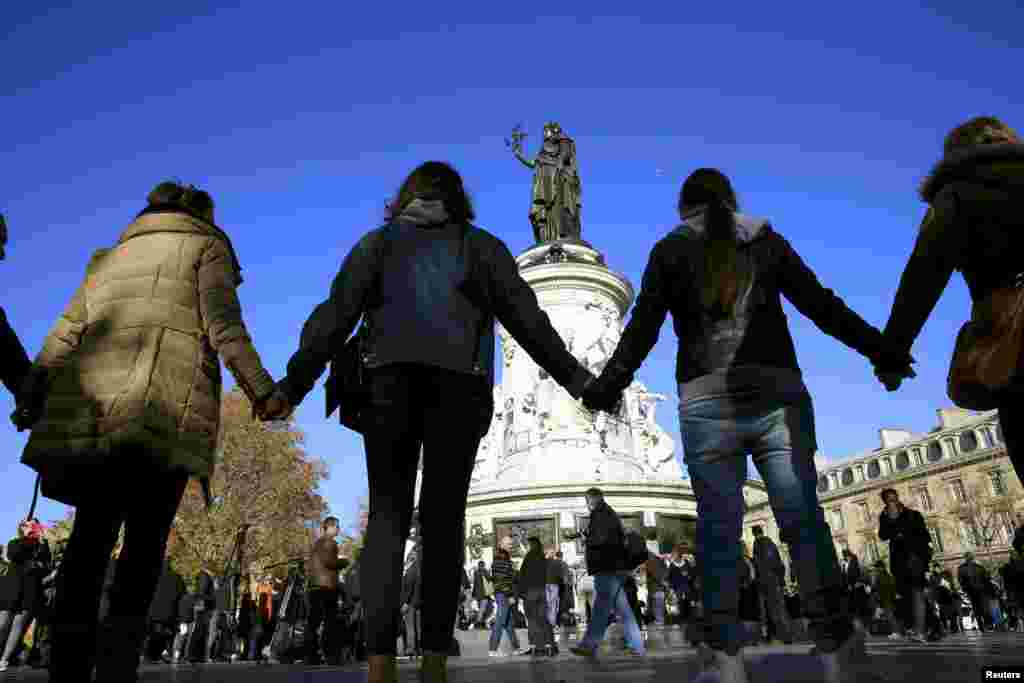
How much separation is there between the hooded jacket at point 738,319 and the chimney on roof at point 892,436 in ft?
211

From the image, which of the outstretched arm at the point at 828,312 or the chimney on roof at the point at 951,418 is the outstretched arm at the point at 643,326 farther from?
the chimney on roof at the point at 951,418

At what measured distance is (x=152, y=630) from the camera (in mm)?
11344

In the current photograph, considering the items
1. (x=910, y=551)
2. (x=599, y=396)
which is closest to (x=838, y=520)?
(x=910, y=551)

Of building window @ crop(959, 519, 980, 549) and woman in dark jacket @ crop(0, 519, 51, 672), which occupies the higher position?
building window @ crop(959, 519, 980, 549)

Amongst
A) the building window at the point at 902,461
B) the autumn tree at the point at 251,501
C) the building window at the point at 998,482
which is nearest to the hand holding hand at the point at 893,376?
the autumn tree at the point at 251,501

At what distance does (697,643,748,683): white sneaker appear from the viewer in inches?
115

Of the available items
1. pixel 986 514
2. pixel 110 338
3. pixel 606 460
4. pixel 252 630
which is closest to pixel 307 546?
pixel 606 460

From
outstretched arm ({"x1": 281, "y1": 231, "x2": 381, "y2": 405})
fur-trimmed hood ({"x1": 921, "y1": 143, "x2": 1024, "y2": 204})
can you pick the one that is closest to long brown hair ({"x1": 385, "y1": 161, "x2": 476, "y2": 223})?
outstretched arm ({"x1": 281, "y1": 231, "x2": 381, "y2": 405})

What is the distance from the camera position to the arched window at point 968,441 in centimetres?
5009

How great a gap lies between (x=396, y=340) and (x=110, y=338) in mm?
1227

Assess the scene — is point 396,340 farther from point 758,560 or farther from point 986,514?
point 986,514

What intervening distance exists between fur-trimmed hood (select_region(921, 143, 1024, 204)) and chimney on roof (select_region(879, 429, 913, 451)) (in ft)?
213

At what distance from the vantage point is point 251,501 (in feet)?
121

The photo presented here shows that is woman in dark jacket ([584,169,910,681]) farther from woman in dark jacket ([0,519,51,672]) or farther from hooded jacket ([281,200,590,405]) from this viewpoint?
woman in dark jacket ([0,519,51,672])
